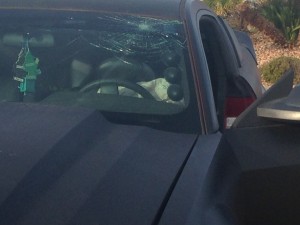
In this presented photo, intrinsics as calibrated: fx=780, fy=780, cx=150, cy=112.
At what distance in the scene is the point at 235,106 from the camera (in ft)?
13.8

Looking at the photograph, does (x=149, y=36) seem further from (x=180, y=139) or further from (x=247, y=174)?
(x=247, y=174)

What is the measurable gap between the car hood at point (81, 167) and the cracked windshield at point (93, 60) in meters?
0.56

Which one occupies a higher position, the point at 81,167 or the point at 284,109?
the point at 284,109

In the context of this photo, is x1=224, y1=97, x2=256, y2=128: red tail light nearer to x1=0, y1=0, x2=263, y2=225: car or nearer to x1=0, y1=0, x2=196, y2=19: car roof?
x1=0, y1=0, x2=263, y2=225: car

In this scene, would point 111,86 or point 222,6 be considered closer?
point 111,86

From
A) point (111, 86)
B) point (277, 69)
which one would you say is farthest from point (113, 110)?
point (277, 69)

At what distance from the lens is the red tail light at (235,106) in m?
4.15

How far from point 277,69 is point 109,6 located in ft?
32.3

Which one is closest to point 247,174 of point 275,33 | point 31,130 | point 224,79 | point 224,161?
point 224,161

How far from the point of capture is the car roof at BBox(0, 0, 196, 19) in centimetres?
375

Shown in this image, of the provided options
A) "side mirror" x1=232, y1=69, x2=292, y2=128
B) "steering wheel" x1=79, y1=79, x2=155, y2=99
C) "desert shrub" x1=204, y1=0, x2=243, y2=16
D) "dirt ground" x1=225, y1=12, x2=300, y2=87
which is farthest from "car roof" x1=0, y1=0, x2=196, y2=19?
"desert shrub" x1=204, y1=0, x2=243, y2=16

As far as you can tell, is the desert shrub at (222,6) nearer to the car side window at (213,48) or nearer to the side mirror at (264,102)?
the car side window at (213,48)

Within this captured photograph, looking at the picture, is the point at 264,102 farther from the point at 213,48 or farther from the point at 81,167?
the point at 213,48

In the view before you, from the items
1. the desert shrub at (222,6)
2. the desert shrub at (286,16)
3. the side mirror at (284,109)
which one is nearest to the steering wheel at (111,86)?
the side mirror at (284,109)
